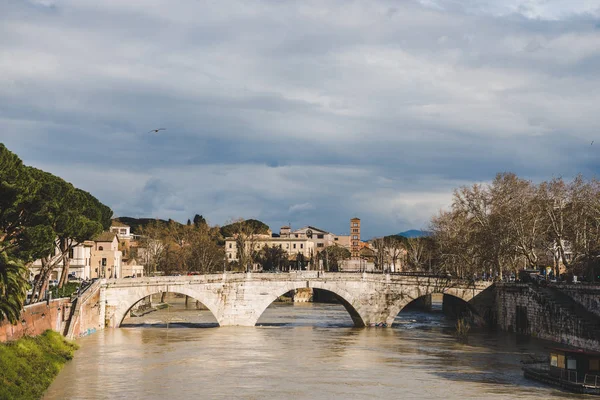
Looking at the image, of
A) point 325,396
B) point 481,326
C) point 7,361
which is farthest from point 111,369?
point 481,326

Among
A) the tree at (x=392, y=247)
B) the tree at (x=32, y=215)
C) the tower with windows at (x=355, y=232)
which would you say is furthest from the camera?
the tower with windows at (x=355, y=232)

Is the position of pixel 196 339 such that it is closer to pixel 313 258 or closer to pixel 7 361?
pixel 7 361

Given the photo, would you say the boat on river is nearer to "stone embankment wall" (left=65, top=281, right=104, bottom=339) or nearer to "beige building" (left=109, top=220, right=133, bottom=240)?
"stone embankment wall" (left=65, top=281, right=104, bottom=339)

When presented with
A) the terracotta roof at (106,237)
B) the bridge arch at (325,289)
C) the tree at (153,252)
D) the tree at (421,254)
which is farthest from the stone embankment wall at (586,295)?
the tree at (153,252)

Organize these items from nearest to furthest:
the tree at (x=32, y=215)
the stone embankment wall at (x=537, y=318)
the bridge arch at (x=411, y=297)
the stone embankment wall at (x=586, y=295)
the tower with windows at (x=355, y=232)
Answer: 1. the tree at (x=32, y=215)
2. the stone embankment wall at (x=537, y=318)
3. the stone embankment wall at (x=586, y=295)
4. the bridge arch at (x=411, y=297)
5. the tower with windows at (x=355, y=232)

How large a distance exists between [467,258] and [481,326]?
35.7 feet

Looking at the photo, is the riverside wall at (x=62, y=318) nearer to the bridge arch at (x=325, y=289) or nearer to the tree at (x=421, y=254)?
the bridge arch at (x=325, y=289)

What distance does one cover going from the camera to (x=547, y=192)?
2997 inches

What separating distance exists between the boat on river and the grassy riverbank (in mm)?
25784

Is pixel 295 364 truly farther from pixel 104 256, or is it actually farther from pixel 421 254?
pixel 421 254

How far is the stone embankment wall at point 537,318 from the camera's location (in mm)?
54175

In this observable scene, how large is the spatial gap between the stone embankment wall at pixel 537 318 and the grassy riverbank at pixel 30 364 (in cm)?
3308

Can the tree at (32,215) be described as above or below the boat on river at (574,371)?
above

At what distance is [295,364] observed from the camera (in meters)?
49.6
